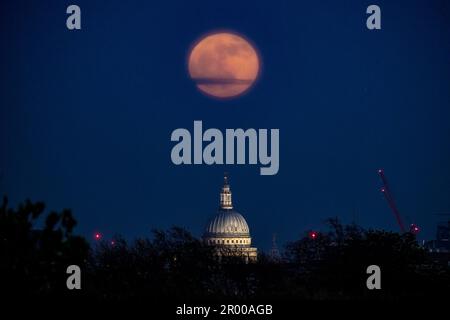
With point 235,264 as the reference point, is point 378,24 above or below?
above

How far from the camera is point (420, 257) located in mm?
138125

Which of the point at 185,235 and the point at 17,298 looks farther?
the point at 185,235

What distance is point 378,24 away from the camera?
83.2 m

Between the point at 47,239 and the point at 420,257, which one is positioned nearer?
the point at 47,239

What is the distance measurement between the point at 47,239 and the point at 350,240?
297 feet

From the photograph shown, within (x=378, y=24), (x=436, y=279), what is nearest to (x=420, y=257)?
(x=436, y=279)

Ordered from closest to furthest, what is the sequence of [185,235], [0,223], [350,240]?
[0,223]
[350,240]
[185,235]

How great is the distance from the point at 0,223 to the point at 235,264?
82.2m
